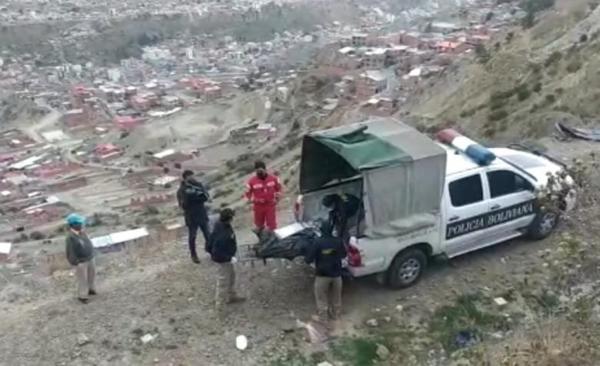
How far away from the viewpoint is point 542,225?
9.95 metres

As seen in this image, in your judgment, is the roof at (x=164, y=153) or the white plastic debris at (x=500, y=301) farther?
the roof at (x=164, y=153)

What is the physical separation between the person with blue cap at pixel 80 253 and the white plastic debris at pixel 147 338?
4.15 ft

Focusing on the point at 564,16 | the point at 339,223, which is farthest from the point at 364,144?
the point at 564,16

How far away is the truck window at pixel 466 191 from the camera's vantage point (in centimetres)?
909

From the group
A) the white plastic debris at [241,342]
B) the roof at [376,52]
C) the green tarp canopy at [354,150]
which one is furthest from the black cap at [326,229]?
the roof at [376,52]

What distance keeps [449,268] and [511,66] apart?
60.2 feet

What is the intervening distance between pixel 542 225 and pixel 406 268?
86.8 inches

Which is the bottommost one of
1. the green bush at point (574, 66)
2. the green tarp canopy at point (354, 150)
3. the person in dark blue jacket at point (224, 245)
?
the green bush at point (574, 66)

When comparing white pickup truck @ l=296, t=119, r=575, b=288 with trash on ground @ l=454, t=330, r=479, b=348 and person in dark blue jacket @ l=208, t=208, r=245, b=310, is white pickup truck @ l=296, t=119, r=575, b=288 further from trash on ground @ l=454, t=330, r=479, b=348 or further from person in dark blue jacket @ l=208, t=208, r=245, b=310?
person in dark blue jacket @ l=208, t=208, r=245, b=310

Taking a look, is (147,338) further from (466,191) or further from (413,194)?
(466,191)

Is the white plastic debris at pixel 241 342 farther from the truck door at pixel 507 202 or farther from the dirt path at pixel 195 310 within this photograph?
the truck door at pixel 507 202

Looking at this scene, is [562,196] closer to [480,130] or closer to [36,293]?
[36,293]

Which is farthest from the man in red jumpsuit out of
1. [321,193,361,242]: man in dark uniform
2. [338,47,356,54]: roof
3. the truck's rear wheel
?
[338,47,356,54]: roof

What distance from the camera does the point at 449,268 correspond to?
377 inches
